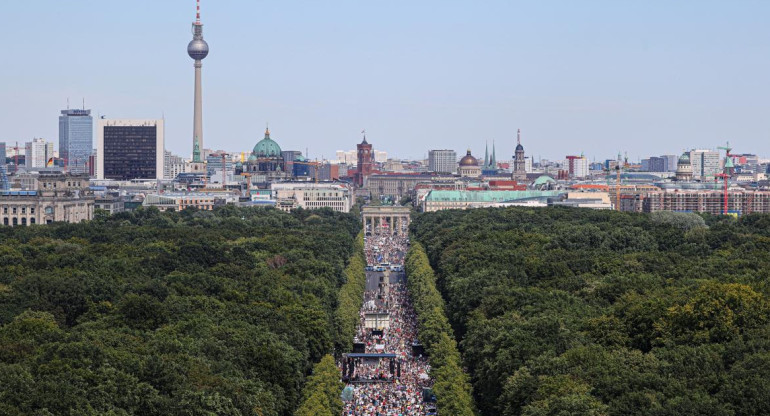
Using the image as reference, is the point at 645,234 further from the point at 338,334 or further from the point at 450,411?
the point at 450,411

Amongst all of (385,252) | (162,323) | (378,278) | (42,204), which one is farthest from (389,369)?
(42,204)

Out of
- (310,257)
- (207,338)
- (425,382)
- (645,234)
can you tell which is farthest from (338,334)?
(645,234)

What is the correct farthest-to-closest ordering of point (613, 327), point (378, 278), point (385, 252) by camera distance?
point (385, 252) → point (378, 278) → point (613, 327)

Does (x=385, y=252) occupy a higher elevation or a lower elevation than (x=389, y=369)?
higher

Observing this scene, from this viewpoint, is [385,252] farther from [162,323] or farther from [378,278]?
[162,323]

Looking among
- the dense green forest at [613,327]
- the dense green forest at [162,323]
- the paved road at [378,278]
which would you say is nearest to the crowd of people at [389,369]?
the dense green forest at [162,323]

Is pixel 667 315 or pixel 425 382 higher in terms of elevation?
pixel 667 315
